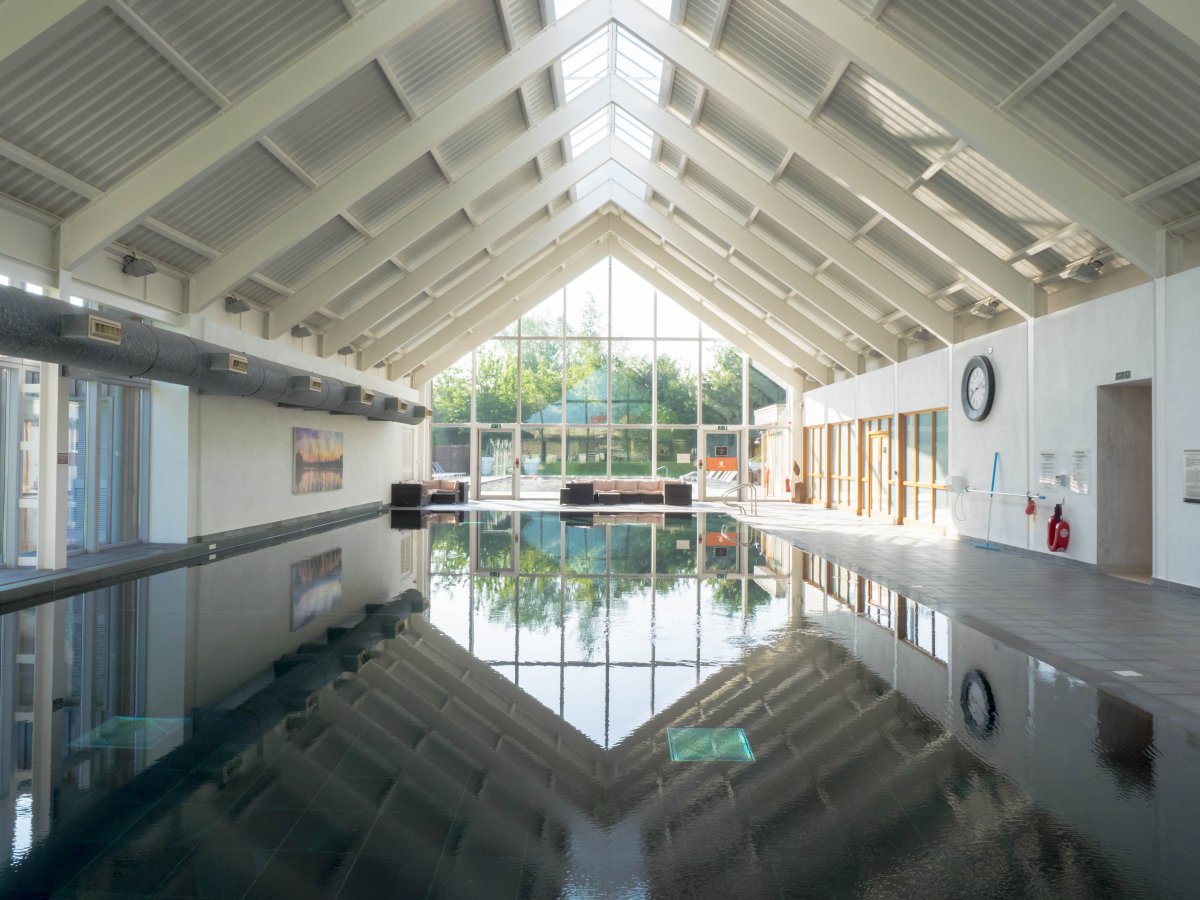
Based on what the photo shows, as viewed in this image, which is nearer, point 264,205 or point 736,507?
point 264,205

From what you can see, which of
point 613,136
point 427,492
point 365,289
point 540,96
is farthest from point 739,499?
point 540,96

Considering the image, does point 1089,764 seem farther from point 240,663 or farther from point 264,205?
point 264,205

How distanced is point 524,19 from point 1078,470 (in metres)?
9.65

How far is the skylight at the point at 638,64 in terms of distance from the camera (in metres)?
13.9

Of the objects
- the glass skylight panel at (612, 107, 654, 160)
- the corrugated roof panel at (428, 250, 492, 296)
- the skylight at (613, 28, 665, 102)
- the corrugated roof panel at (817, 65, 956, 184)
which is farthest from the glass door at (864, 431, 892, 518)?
the corrugated roof panel at (428, 250, 492, 296)

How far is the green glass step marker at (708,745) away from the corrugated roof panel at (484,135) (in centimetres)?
1104

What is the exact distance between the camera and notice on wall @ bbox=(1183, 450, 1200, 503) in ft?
29.3

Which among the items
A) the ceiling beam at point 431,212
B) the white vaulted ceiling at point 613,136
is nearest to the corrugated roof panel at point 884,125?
the white vaulted ceiling at point 613,136

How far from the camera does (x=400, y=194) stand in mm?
14008

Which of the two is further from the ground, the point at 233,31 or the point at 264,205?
the point at 233,31

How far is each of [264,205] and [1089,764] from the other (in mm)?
11466

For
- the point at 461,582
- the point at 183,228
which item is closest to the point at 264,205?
the point at 183,228

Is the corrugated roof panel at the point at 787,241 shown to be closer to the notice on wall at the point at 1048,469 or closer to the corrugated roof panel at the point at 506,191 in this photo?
the corrugated roof panel at the point at 506,191

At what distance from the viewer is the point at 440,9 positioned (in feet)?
31.0
